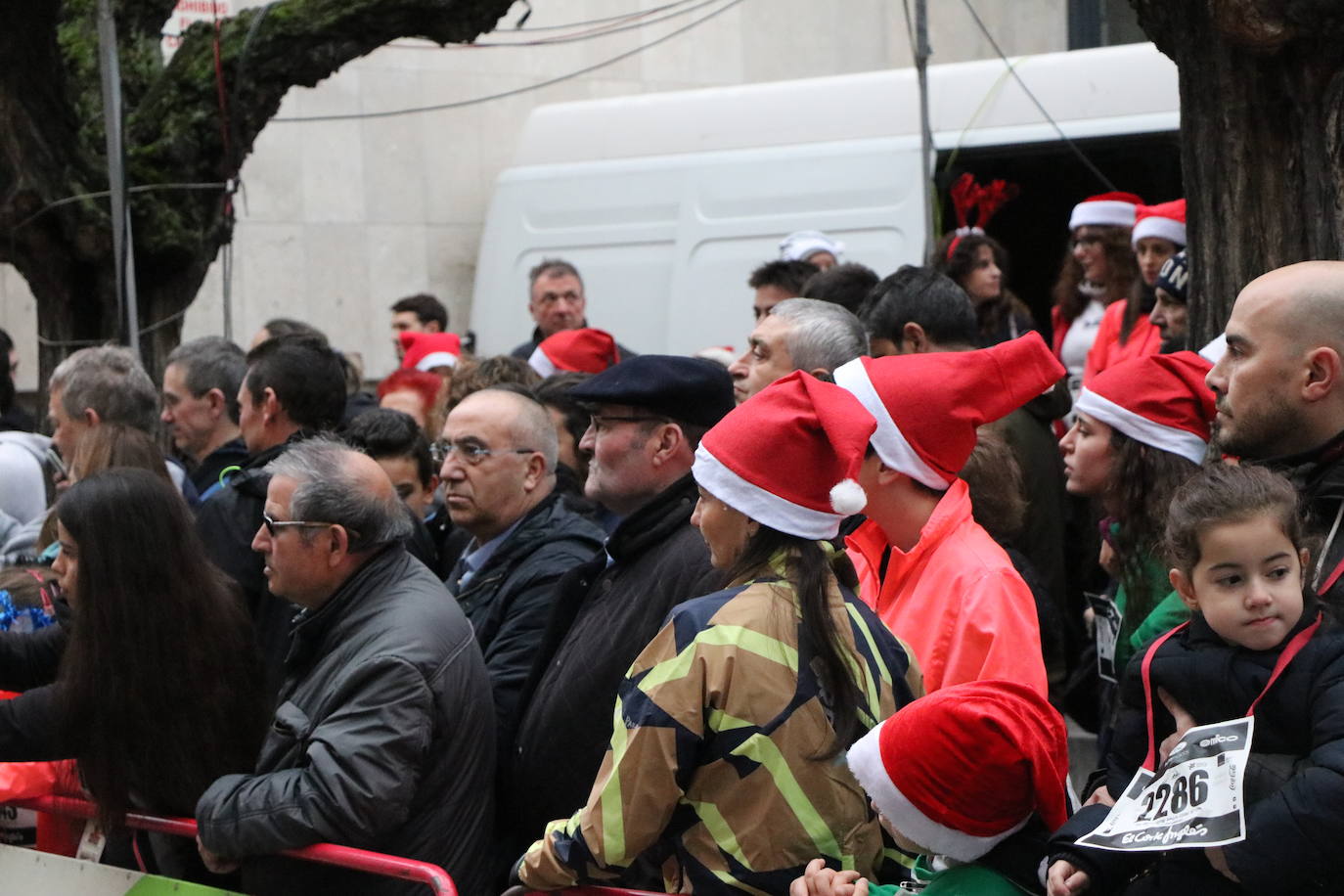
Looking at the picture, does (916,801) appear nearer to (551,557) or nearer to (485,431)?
(551,557)

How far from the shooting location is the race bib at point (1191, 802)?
265 centimetres

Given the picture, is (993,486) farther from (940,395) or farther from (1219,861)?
(1219,861)

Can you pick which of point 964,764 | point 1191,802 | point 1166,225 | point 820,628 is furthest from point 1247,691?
point 1166,225

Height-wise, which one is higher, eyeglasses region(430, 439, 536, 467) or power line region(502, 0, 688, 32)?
power line region(502, 0, 688, 32)

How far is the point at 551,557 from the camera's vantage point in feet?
14.8

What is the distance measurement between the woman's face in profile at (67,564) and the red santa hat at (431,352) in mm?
4225

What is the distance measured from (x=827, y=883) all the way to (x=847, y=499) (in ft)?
2.18

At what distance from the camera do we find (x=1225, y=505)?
2904 mm

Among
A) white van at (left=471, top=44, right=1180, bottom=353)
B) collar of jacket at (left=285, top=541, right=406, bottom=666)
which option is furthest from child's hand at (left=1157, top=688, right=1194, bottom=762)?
white van at (left=471, top=44, right=1180, bottom=353)

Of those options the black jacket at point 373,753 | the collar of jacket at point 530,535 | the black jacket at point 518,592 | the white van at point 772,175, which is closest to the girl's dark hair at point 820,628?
the black jacket at point 373,753

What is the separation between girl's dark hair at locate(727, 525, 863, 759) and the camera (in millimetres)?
3025

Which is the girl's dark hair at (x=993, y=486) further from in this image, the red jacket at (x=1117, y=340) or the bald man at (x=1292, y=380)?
the red jacket at (x=1117, y=340)

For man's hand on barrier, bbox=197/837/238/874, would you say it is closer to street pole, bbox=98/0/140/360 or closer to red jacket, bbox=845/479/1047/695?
red jacket, bbox=845/479/1047/695

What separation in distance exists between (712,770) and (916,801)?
1.30ft
